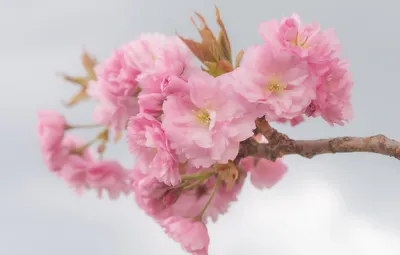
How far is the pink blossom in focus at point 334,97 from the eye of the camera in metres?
1.07

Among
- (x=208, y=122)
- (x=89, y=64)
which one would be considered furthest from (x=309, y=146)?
(x=89, y=64)

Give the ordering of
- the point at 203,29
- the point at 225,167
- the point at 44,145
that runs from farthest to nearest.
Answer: the point at 44,145 < the point at 225,167 < the point at 203,29

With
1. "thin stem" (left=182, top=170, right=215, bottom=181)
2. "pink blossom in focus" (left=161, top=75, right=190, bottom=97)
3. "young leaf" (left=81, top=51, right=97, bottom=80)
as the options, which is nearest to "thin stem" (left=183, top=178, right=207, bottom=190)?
"thin stem" (left=182, top=170, right=215, bottom=181)

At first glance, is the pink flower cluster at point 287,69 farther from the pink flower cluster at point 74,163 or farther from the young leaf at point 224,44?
the pink flower cluster at point 74,163

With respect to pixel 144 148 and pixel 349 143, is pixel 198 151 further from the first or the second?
pixel 349 143

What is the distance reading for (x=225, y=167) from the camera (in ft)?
4.12

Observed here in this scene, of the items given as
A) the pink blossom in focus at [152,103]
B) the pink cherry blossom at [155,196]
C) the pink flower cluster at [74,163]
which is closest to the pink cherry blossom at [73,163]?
the pink flower cluster at [74,163]

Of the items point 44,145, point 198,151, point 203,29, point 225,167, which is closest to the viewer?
point 198,151

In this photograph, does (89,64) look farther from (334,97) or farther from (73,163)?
(334,97)

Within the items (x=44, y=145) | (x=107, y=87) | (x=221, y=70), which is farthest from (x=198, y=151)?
(x=44, y=145)

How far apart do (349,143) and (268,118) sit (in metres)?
0.15

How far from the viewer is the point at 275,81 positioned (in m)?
1.04

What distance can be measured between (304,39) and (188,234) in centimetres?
38

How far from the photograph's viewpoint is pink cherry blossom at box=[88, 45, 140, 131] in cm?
125
